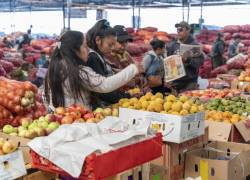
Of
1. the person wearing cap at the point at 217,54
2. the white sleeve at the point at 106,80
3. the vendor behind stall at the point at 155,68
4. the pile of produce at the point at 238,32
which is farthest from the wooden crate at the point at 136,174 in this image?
the pile of produce at the point at 238,32

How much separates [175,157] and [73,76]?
2.94 feet

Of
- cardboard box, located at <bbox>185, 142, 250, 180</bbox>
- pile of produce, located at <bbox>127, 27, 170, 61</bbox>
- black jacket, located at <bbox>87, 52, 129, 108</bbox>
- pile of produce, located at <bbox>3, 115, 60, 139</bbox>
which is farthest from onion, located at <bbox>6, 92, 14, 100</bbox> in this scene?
pile of produce, located at <bbox>127, 27, 170, 61</bbox>

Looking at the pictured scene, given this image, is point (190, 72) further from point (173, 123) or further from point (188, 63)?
point (173, 123)

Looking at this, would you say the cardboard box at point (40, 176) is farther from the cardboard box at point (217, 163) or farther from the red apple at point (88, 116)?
the cardboard box at point (217, 163)

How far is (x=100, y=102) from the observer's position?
3.41 metres

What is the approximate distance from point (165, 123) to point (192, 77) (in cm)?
320

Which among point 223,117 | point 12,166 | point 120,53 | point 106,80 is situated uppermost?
point 120,53

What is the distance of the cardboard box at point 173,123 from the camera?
8.66 ft

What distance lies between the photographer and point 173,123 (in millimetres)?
2646

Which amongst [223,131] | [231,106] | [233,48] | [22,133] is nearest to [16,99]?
[22,133]

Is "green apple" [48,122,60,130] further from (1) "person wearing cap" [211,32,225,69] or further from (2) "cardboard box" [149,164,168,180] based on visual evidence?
(1) "person wearing cap" [211,32,225,69]

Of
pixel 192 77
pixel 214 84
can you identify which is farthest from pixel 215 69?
pixel 192 77

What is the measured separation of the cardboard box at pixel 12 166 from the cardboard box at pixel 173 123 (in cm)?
101

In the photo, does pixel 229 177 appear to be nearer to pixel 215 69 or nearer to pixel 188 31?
pixel 188 31
